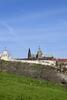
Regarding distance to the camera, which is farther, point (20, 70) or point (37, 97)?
point (20, 70)

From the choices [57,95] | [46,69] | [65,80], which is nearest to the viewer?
[57,95]

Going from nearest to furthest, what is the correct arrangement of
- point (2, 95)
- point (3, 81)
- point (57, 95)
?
point (2, 95), point (57, 95), point (3, 81)

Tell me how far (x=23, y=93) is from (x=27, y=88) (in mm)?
2680

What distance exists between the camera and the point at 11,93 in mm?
24297

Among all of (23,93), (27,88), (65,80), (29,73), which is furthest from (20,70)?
(23,93)

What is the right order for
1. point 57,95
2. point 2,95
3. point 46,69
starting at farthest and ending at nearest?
point 46,69 < point 57,95 < point 2,95

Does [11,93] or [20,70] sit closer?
[11,93]

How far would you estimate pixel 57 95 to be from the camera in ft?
84.7

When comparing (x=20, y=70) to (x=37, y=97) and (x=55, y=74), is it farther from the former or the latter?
(x=37, y=97)

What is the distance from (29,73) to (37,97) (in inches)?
547

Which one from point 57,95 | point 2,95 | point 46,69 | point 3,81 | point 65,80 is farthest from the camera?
point 46,69

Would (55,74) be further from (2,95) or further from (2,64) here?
(2,95)

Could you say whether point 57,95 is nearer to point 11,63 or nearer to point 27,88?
point 27,88

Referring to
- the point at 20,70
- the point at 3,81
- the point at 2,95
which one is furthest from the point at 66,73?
the point at 2,95
